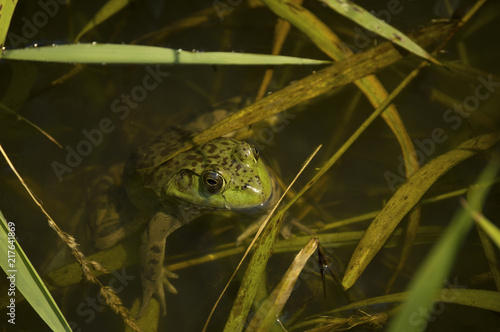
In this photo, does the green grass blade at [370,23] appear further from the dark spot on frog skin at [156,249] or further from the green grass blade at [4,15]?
the dark spot on frog skin at [156,249]

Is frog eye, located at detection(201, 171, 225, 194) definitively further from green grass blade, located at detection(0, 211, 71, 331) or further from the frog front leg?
green grass blade, located at detection(0, 211, 71, 331)

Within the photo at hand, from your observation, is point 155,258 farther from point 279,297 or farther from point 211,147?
point 279,297

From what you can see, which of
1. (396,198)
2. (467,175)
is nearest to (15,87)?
(396,198)

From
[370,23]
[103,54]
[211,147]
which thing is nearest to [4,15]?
[103,54]

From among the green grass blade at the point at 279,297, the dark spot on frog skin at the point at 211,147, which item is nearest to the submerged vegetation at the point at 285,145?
the green grass blade at the point at 279,297

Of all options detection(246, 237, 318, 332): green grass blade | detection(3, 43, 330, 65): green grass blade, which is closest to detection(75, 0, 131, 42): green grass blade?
detection(3, 43, 330, 65): green grass blade

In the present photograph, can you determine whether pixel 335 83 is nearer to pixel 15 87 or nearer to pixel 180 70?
pixel 180 70
